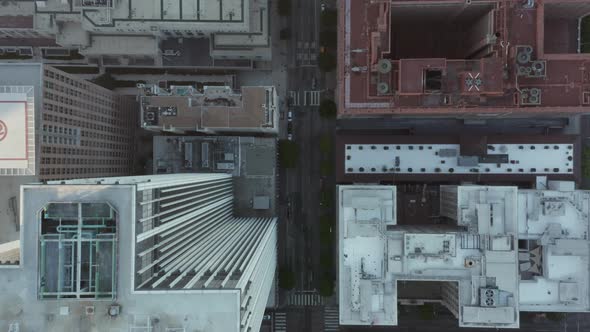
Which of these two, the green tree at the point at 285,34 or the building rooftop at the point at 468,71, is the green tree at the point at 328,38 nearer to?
the green tree at the point at 285,34

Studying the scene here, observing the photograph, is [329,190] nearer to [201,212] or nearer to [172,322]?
[201,212]

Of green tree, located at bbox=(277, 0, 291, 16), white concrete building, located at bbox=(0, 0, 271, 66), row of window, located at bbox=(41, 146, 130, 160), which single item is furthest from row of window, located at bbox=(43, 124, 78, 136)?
green tree, located at bbox=(277, 0, 291, 16)

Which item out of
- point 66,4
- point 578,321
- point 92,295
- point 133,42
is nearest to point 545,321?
point 578,321

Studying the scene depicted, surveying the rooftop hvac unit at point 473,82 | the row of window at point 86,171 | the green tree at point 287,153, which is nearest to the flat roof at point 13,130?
the row of window at point 86,171

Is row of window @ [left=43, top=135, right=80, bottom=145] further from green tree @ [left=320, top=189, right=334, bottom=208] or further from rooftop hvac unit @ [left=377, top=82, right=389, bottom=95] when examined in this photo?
rooftop hvac unit @ [left=377, top=82, right=389, bottom=95]

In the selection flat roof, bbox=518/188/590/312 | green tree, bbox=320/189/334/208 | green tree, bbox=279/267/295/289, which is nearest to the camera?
flat roof, bbox=518/188/590/312

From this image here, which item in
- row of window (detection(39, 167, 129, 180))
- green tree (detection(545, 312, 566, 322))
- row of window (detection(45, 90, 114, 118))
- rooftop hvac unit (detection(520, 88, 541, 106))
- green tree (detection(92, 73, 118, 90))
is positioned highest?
green tree (detection(92, 73, 118, 90))

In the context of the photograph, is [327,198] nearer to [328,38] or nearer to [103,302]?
[328,38]
